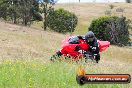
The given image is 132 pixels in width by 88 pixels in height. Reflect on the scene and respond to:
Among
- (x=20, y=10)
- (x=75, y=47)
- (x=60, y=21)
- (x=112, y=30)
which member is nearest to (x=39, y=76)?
(x=75, y=47)

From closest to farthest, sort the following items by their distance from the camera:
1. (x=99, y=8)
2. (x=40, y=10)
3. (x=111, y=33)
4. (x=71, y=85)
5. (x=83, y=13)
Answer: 1. (x=71, y=85)
2. (x=111, y=33)
3. (x=40, y=10)
4. (x=83, y=13)
5. (x=99, y=8)

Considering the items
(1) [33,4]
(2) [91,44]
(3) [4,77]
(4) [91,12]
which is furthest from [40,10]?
(4) [91,12]

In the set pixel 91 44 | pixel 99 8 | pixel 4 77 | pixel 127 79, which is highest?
pixel 127 79

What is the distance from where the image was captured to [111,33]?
58.5 metres

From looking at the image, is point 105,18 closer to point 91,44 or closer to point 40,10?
point 40,10

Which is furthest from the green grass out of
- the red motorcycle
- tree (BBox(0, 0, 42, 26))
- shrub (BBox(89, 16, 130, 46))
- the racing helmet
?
shrub (BBox(89, 16, 130, 46))

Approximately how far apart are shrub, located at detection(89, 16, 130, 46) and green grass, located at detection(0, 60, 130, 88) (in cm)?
5055

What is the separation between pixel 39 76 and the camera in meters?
7.39

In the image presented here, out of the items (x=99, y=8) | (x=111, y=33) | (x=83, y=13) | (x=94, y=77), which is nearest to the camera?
(x=94, y=77)

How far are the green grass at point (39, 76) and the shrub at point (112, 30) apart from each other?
50.6m

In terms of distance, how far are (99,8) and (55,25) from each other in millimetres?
74865

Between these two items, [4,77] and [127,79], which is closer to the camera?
[127,79]

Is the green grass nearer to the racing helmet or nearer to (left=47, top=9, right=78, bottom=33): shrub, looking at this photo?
the racing helmet

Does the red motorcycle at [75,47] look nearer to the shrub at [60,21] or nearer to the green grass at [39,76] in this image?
the green grass at [39,76]
